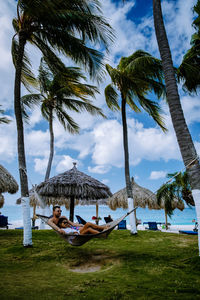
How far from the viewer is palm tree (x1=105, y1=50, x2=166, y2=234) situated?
507cm

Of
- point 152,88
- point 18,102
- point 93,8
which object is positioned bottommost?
point 18,102

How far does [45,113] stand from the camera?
9.25m

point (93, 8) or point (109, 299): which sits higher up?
point (93, 8)

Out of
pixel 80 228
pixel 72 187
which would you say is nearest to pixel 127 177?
pixel 72 187

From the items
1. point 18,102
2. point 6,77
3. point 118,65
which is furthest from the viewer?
point 118,65

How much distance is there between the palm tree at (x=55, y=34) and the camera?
3.97 meters

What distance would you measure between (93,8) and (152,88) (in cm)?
253

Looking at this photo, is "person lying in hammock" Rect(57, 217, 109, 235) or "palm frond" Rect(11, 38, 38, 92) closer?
"person lying in hammock" Rect(57, 217, 109, 235)

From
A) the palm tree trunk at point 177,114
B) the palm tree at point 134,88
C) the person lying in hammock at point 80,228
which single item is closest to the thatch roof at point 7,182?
the person lying in hammock at point 80,228

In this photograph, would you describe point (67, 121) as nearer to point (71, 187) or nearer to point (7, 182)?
point (7, 182)

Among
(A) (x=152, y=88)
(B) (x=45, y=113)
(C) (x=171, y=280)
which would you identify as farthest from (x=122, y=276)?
(B) (x=45, y=113)

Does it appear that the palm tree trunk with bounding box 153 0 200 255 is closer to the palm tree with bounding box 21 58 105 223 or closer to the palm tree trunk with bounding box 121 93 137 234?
the palm tree trunk with bounding box 121 93 137 234

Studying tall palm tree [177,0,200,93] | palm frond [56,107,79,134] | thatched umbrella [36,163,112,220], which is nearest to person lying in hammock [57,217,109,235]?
thatched umbrella [36,163,112,220]

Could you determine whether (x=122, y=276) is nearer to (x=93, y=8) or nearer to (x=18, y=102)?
(x=18, y=102)
